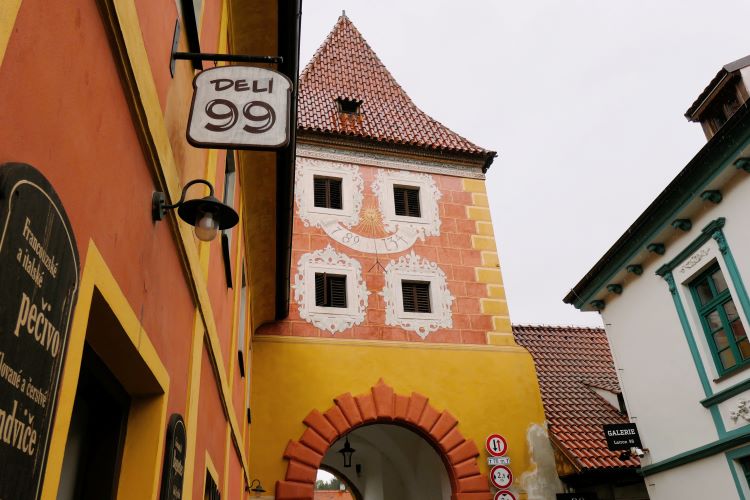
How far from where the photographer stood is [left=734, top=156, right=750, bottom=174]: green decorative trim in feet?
28.3

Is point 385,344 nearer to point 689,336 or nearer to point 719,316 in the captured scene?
point 689,336

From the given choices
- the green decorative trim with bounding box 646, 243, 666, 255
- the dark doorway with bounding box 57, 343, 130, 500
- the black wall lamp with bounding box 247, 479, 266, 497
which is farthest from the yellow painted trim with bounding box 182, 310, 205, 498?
the green decorative trim with bounding box 646, 243, 666, 255

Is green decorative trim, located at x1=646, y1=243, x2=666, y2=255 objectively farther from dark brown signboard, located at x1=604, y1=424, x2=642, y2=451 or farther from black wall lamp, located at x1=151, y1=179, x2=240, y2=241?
black wall lamp, located at x1=151, y1=179, x2=240, y2=241

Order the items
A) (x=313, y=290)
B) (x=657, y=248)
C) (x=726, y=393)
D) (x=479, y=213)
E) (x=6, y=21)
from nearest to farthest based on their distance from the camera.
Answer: (x=6, y=21)
(x=726, y=393)
(x=657, y=248)
(x=313, y=290)
(x=479, y=213)

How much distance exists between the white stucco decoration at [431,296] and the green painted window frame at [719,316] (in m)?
4.99

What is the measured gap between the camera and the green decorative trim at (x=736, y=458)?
8989 mm

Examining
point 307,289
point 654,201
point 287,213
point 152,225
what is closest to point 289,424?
point 307,289

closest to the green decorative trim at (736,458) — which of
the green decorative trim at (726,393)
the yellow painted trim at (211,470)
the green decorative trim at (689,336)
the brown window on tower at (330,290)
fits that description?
the green decorative trim at (726,393)

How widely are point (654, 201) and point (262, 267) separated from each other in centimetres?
644

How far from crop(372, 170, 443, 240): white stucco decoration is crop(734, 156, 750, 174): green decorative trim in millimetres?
6836

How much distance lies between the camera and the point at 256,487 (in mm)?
11039

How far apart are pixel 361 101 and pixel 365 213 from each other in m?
3.70

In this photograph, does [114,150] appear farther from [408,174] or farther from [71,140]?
[408,174]

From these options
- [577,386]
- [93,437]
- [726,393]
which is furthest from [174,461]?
[577,386]
